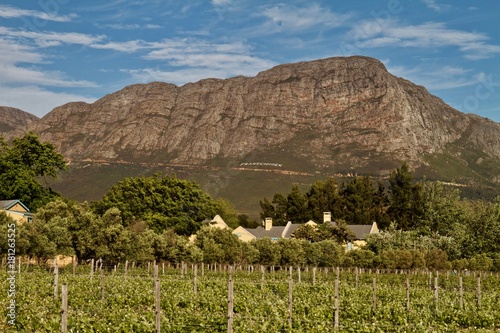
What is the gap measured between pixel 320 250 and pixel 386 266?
25.6 feet

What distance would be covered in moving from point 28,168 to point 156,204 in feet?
51.5

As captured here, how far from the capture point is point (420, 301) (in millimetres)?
26922

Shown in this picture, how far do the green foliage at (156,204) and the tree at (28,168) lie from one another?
6.80m

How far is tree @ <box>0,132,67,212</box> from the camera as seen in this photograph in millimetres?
69438

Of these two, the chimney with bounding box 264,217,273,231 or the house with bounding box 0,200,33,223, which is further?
the chimney with bounding box 264,217,273,231

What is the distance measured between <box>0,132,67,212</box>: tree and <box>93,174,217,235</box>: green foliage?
22.3 feet

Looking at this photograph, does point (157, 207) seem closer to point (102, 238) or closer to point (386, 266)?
point (102, 238)

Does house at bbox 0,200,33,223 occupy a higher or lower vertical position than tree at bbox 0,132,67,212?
→ lower

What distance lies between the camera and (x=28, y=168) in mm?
72250

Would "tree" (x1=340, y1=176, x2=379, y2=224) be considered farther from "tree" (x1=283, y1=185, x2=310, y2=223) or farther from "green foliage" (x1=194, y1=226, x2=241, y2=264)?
"green foliage" (x1=194, y1=226, x2=241, y2=264)

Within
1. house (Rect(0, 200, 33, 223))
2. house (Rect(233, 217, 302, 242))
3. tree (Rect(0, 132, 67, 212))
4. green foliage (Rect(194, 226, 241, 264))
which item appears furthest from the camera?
house (Rect(233, 217, 302, 242))

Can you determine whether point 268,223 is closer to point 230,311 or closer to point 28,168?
point 28,168

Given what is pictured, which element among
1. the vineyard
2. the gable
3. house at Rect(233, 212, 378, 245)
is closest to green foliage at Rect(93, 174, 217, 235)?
the gable

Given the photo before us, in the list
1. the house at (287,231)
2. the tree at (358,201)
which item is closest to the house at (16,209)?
the house at (287,231)
